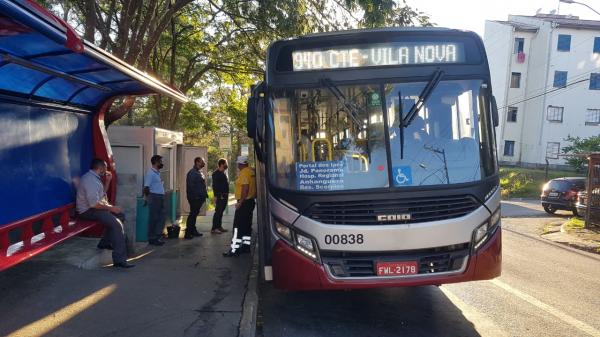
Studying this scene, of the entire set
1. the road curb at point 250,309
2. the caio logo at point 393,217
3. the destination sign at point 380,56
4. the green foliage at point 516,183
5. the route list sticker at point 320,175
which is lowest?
the green foliage at point 516,183

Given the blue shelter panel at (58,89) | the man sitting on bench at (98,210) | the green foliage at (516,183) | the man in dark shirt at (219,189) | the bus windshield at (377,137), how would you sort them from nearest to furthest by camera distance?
the bus windshield at (377,137) → the blue shelter panel at (58,89) → the man sitting on bench at (98,210) → the man in dark shirt at (219,189) → the green foliage at (516,183)

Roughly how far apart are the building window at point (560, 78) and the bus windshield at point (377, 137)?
41.3 meters

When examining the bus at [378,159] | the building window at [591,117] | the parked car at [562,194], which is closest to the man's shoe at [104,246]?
the bus at [378,159]

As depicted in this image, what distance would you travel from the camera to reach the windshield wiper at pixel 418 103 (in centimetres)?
519

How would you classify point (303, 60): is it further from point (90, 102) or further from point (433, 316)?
point (90, 102)

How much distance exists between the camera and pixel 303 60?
536 centimetres

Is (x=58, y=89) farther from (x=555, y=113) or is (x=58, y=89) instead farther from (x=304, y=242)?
(x=555, y=113)

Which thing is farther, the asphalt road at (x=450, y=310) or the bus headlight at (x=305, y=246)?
the asphalt road at (x=450, y=310)

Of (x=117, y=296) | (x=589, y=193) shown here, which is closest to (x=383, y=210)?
(x=117, y=296)

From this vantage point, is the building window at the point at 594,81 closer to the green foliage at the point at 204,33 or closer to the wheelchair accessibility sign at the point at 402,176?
the green foliage at the point at 204,33

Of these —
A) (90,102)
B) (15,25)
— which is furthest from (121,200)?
(15,25)

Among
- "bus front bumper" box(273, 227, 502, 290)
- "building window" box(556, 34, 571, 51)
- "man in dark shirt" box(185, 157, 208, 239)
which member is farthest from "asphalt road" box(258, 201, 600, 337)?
"building window" box(556, 34, 571, 51)

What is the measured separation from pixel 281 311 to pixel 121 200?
154 inches

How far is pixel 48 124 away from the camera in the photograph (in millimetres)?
6617
